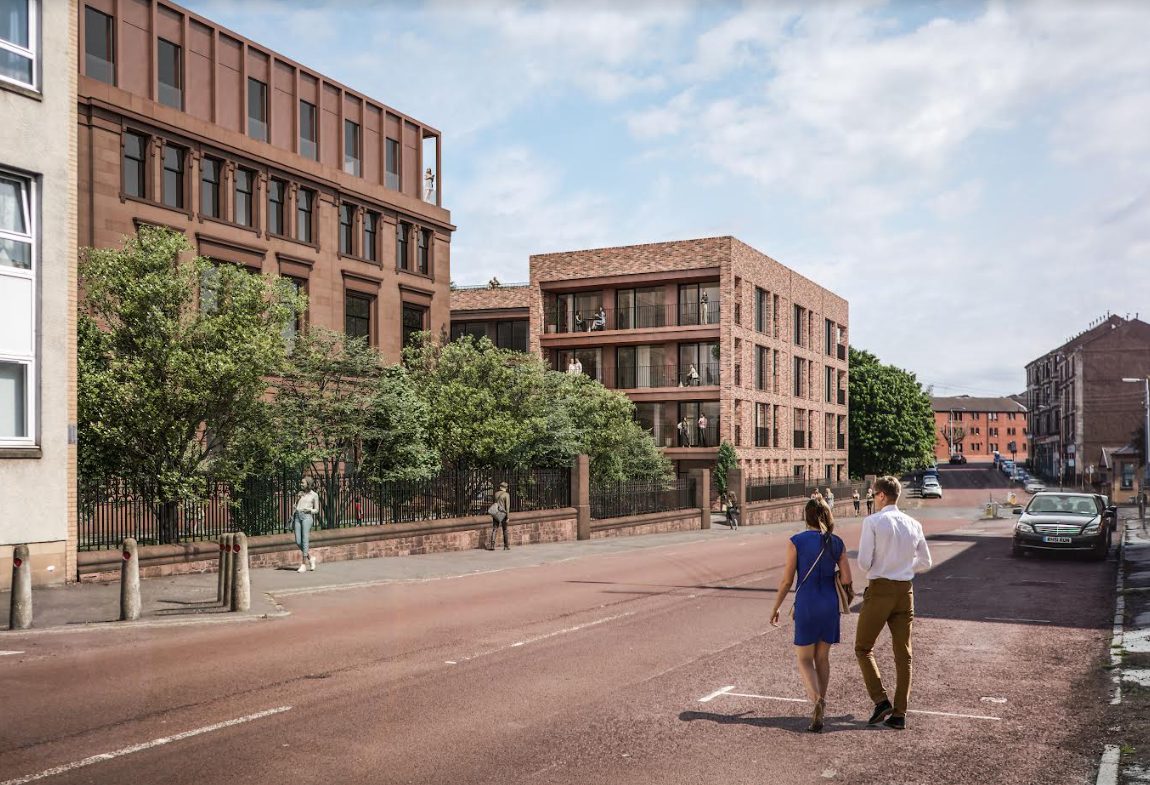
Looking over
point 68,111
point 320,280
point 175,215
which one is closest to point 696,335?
point 320,280

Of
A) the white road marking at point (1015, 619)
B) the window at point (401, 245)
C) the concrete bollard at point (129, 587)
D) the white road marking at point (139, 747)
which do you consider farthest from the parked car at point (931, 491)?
the white road marking at point (139, 747)

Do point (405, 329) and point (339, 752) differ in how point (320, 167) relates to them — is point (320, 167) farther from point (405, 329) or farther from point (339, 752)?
point (339, 752)

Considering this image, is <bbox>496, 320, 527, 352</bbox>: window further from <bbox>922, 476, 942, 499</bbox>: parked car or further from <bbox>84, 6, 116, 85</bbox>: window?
<bbox>922, 476, 942, 499</bbox>: parked car

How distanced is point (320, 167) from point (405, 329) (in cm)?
725

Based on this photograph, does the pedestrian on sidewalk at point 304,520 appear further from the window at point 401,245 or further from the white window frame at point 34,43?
the window at point 401,245

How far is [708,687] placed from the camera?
9.36 m

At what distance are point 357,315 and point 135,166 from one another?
33.1 ft

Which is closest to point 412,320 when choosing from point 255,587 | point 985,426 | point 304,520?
point 304,520

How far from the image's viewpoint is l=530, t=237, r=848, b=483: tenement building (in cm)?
5247

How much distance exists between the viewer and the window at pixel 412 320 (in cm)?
4034

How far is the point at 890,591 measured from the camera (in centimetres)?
788

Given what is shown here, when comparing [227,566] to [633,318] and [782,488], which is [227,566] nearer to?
[633,318]

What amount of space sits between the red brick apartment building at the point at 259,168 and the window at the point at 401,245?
0.05 meters

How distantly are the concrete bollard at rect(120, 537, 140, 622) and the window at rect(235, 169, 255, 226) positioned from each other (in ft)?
70.5
